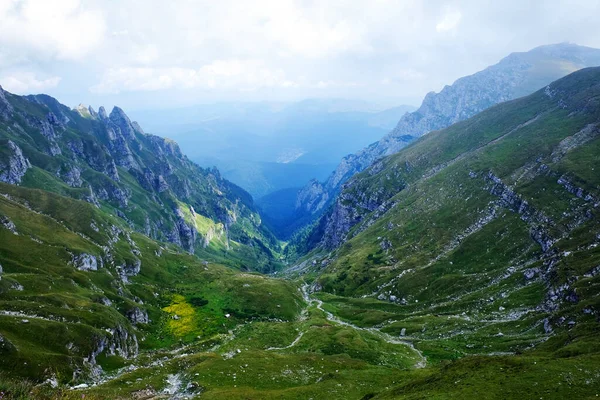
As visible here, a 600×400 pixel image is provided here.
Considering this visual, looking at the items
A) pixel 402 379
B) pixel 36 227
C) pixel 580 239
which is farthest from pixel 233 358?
pixel 580 239

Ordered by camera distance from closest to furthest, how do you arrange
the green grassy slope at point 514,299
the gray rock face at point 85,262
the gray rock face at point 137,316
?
the green grassy slope at point 514,299
the gray rock face at point 137,316
the gray rock face at point 85,262

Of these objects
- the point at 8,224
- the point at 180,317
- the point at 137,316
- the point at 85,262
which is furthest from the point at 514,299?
the point at 8,224

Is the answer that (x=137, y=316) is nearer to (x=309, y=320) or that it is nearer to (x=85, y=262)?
(x=85, y=262)

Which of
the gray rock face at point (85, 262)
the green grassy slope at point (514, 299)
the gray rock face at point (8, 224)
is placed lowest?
the green grassy slope at point (514, 299)

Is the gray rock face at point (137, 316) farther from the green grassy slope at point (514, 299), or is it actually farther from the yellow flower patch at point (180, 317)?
the green grassy slope at point (514, 299)

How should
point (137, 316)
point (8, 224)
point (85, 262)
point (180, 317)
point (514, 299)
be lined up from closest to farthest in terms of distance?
1. point (137, 316)
2. point (8, 224)
3. point (514, 299)
4. point (180, 317)
5. point (85, 262)

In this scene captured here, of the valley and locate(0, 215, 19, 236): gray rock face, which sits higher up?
locate(0, 215, 19, 236): gray rock face

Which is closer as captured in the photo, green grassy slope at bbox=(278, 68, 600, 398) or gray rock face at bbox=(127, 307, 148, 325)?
green grassy slope at bbox=(278, 68, 600, 398)

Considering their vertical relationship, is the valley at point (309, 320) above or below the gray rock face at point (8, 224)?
below

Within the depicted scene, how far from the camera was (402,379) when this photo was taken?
73.2m

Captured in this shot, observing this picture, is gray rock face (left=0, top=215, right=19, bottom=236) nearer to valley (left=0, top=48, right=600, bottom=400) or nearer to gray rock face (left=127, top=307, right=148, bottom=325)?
valley (left=0, top=48, right=600, bottom=400)

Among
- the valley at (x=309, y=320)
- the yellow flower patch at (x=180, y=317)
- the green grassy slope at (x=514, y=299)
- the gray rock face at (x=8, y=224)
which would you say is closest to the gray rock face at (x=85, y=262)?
the valley at (x=309, y=320)

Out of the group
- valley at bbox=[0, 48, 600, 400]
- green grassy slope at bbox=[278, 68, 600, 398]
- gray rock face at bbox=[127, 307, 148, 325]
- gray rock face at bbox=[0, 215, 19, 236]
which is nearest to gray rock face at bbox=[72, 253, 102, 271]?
valley at bbox=[0, 48, 600, 400]

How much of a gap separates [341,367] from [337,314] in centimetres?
8665
